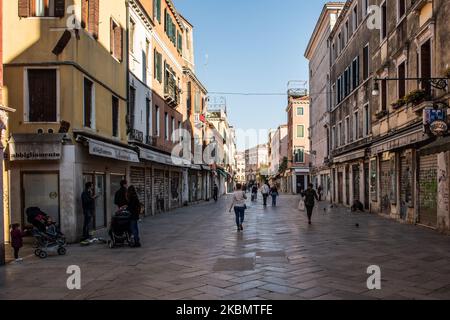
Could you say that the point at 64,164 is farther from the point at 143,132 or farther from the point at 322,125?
the point at 322,125

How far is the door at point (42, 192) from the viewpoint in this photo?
1345 cm

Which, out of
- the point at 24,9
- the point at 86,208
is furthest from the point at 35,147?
the point at 24,9

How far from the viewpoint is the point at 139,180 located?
2227 centimetres

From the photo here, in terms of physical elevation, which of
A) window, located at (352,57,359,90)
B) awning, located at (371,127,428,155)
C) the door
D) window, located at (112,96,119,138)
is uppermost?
window, located at (352,57,359,90)

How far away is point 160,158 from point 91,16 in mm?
10099

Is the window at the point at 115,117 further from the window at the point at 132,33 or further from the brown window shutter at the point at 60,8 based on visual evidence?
the brown window shutter at the point at 60,8

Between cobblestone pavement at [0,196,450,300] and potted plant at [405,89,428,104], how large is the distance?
4.52 metres

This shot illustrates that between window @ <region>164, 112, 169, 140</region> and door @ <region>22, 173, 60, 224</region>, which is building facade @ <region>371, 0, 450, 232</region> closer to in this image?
door @ <region>22, 173, 60, 224</region>

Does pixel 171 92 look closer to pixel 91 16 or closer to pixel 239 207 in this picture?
pixel 91 16

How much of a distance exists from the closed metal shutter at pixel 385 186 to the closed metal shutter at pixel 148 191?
435 inches

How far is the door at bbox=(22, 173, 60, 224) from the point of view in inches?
530

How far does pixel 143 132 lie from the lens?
22656 mm

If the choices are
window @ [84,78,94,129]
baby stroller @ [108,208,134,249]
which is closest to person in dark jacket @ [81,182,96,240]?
baby stroller @ [108,208,134,249]

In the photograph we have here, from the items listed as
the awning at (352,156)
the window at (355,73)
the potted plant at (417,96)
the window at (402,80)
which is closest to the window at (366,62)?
the window at (355,73)
